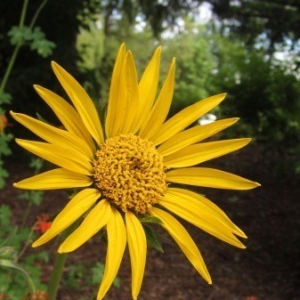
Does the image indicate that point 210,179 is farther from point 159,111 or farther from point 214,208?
point 159,111

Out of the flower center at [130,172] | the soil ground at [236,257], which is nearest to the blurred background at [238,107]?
the soil ground at [236,257]

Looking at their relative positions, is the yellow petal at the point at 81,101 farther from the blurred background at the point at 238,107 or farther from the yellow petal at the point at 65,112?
the blurred background at the point at 238,107

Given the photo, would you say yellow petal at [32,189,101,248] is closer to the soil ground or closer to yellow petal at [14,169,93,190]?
yellow petal at [14,169,93,190]

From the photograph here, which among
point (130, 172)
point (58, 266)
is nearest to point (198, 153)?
point (130, 172)

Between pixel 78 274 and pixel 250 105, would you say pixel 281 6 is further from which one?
pixel 78 274

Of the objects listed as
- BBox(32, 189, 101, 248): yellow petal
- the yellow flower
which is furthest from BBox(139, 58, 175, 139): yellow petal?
BBox(32, 189, 101, 248): yellow petal

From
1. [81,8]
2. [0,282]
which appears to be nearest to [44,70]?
[81,8]
